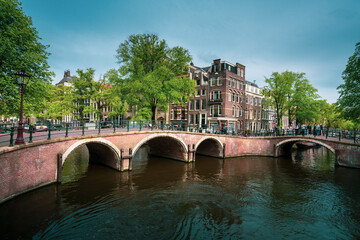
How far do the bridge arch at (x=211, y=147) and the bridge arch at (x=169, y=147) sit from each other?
3.04m

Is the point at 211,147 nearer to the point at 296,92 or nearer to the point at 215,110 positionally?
the point at 215,110

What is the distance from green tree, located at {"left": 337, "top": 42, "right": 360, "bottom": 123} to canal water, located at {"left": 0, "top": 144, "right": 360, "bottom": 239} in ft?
21.3

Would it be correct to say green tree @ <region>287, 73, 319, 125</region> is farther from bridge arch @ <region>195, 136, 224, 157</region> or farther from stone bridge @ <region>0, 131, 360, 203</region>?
bridge arch @ <region>195, 136, 224, 157</region>

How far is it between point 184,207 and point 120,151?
7.25 m

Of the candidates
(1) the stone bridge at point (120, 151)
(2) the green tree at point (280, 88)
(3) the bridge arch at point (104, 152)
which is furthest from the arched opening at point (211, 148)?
(2) the green tree at point (280, 88)

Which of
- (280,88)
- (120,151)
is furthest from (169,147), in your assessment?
(280,88)

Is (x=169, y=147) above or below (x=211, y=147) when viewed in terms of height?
above

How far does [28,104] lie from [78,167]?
584 cm

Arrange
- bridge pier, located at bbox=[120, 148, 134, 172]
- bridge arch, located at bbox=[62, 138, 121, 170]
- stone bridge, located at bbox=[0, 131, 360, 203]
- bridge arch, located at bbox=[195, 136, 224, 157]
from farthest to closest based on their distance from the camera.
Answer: bridge arch, located at bbox=[195, 136, 224, 157]
bridge pier, located at bbox=[120, 148, 134, 172]
bridge arch, located at bbox=[62, 138, 121, 170]
stone bridge, located at bbox=[0, 131, 360, 203]

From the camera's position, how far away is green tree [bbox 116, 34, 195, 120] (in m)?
19.6

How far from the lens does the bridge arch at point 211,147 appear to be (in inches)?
853

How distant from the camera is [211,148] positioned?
2298 cm

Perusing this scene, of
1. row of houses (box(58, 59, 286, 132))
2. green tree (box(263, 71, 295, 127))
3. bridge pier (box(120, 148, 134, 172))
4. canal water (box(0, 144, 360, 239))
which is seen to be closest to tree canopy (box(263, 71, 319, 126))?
green tree (box(263, 71, 295, 127))

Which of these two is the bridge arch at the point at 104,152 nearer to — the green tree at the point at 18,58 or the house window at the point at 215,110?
the green tree at the point at 18,58
